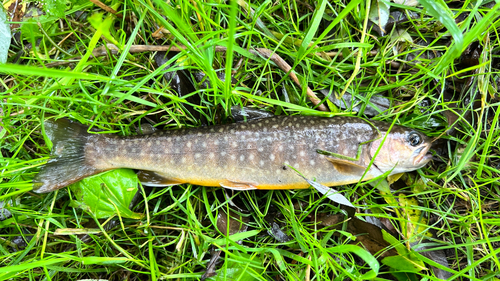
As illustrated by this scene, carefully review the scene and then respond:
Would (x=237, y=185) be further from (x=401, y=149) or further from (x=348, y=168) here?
(x=401, y=149)

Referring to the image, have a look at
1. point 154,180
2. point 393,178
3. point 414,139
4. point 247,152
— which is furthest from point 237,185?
point 414,139

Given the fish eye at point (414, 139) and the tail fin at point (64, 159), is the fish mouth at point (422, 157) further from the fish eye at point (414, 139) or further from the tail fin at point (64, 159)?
the tail fin at point (64, 159)

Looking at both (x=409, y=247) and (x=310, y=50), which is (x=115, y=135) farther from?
(x=409, y=247)

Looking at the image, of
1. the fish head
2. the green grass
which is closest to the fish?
the fish head

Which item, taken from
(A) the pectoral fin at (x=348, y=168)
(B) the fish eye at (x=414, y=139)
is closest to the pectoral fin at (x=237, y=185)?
(A) the pectoral fin at (x=348, y=168)

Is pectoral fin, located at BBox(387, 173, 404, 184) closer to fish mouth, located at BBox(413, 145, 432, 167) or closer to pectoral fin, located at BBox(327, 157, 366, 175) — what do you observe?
fish mouth, located at BBox(413, 145, 432, 167)

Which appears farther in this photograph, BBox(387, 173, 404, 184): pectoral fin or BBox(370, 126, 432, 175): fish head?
BBox(387, 173, 404, 184): pectoral fin

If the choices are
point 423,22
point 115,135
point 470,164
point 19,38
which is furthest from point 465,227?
point 19,38
